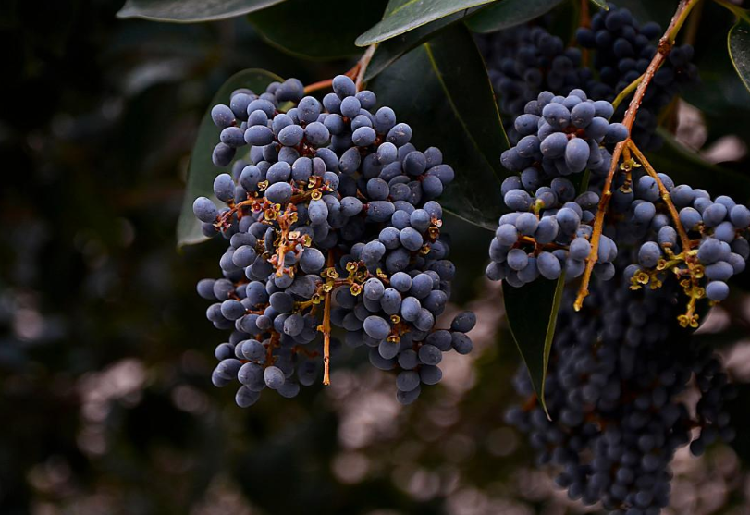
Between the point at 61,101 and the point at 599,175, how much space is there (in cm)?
111

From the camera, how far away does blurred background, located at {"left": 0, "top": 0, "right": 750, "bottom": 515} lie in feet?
4.81

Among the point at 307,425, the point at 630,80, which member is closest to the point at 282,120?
the point at 630,80

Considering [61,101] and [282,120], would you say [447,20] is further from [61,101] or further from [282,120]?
[61,101]

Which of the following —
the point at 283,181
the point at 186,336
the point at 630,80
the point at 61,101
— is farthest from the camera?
the point at 186,336

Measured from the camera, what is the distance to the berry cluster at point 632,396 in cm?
76

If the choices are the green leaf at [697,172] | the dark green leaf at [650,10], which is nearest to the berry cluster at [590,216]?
the green leaf at [697,172]

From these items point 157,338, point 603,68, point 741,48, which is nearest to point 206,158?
point 603,68

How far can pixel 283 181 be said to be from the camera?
54 cm

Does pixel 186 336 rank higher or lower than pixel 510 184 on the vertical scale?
lower

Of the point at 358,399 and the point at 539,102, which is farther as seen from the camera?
the point at 358,399

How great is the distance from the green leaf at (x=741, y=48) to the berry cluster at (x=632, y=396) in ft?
0.71

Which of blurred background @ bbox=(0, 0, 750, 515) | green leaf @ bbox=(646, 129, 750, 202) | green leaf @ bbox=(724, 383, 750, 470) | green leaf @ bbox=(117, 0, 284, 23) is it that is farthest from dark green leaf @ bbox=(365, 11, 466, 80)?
blurred background @ bbox=(0, 0, 750, 515)

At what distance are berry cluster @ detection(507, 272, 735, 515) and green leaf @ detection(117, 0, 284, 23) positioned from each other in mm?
445

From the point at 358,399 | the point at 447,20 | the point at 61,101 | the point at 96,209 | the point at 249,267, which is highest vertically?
the point at 447,20
